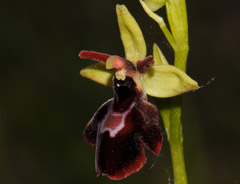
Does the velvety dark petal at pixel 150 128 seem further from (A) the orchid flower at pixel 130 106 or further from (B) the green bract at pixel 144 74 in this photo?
(B) the green bract at pixel 144 74

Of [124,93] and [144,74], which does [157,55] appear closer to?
[144,74]

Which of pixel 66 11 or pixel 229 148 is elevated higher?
pixel 66 11

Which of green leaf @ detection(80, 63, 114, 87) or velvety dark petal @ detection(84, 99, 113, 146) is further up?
green leaf @ detection(80, 63, 114, 87)

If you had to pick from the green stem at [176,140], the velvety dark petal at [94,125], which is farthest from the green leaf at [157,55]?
the velvety dark petal at [94,125]

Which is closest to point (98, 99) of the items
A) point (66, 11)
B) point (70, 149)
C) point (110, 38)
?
point (70, 149)

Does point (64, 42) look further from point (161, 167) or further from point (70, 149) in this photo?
point (161, 167)

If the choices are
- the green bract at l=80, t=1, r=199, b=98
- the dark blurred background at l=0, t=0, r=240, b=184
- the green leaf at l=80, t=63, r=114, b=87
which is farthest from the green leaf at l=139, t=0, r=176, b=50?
the dark blurred background at l=0, t=0, r=240, b=184

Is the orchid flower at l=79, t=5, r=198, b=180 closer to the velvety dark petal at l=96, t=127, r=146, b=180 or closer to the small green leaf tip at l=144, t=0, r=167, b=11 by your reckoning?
the velvety dark petal at l=96, t=127, r=146, b=180

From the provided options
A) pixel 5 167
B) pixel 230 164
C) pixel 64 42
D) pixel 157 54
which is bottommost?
pixel 230 164
